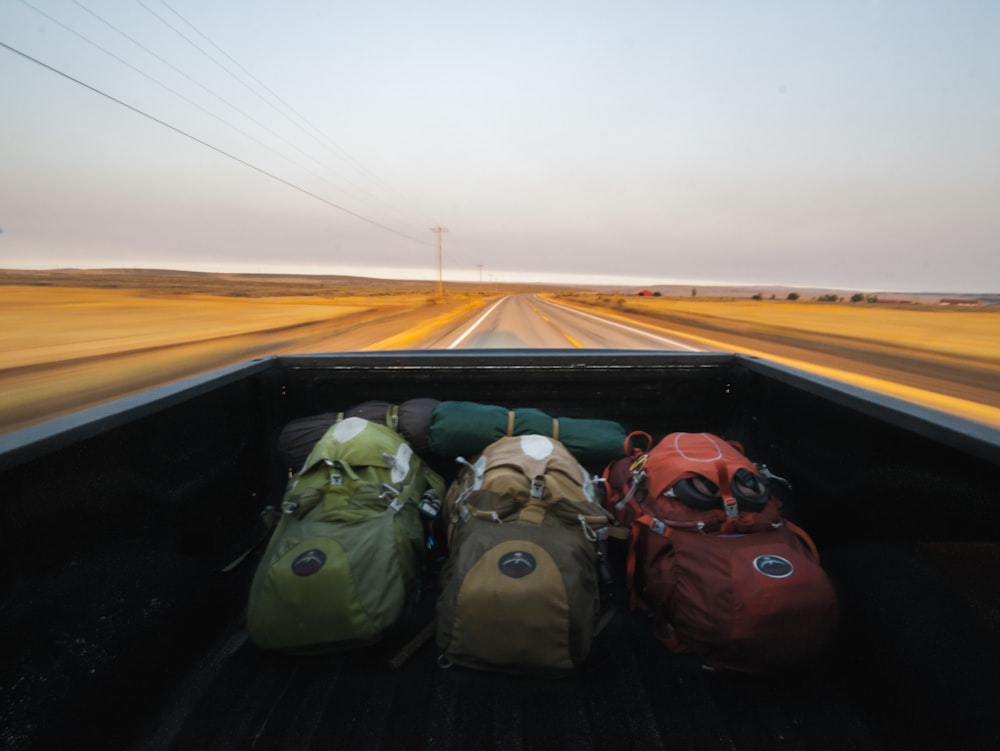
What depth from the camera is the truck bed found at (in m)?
1.42

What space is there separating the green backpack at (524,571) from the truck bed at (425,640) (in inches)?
8.8

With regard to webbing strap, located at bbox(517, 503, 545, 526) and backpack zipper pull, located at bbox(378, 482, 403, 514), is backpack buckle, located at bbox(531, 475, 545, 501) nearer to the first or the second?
webbing strap, located at bbox(517, 503, 545, 526)

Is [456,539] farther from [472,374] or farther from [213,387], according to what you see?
[213,387]

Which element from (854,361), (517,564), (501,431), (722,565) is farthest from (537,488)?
(854,361)

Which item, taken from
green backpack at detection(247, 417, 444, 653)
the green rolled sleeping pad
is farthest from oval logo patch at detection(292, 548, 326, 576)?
the green rolled sleeping pad

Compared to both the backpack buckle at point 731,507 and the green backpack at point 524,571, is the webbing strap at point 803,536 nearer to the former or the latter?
the backpack buckle at point 731,507

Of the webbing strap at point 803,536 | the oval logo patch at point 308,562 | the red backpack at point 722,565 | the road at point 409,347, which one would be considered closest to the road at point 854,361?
the road at point 409,347

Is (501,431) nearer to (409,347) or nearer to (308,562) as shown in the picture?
(308,562)

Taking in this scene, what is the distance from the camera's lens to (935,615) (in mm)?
1527

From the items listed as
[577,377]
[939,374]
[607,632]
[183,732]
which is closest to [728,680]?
[607,632]

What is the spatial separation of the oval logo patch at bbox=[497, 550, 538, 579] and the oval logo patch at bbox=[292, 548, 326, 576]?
667 mm

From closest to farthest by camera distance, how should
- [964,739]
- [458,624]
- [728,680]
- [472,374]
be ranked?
[964,739] < [458,624] < [728,680] < [472,374]

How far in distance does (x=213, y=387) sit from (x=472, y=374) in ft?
4.60

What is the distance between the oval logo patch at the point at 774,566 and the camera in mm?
1726
